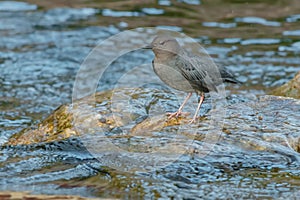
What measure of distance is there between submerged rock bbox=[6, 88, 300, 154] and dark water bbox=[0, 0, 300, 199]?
0.21 metres

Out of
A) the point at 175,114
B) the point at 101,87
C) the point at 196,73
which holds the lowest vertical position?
the point at 101,87

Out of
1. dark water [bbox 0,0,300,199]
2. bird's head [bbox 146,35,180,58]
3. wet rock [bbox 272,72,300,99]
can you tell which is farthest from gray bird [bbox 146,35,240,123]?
wet rock [bbox 272,72,300,99]

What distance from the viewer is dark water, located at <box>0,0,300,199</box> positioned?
4.30 metres

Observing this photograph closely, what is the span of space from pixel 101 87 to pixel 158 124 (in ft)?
12.0

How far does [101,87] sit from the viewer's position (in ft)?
29.0

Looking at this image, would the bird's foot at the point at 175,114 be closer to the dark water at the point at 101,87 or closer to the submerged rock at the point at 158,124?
the submerged rock at the point at 158,124

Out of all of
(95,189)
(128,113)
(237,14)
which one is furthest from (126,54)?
(95,189)

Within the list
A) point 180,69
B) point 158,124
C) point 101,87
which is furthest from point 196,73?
point 101,87

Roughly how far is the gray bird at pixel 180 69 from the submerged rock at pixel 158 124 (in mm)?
224

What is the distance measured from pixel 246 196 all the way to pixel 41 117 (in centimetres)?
375

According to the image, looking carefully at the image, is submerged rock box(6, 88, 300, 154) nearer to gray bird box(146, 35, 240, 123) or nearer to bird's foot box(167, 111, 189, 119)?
bird's foot box(167, 111, 189, 119)

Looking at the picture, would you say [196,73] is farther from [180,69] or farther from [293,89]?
[293,89]

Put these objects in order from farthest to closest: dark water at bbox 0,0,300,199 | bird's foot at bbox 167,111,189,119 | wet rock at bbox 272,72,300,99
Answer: wet rock at bbox 272,72,300,99 → bird's foot at bbox 167,111,189,119 → dark water at bbox 0,0,300,199

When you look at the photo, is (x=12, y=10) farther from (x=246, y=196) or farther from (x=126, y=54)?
(x=246, y=196)
